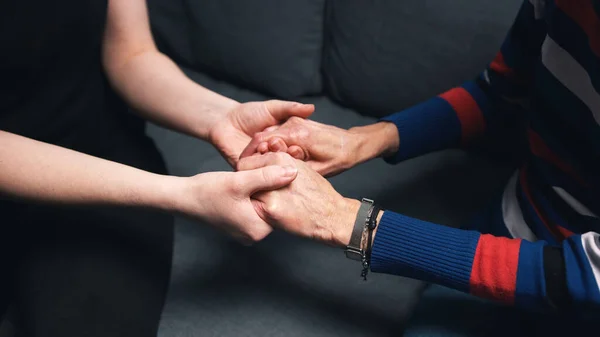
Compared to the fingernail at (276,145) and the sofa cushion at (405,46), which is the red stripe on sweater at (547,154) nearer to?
the sofa cushion at (405,46)

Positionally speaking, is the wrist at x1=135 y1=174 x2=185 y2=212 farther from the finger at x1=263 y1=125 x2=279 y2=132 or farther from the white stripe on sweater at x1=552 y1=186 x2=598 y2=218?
the white stripe on sweater at x1=552 y1=186 x2=598 y2=218

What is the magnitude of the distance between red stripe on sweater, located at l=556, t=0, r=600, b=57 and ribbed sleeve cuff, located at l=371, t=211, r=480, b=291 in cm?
31

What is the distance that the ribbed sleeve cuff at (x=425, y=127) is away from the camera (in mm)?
1023

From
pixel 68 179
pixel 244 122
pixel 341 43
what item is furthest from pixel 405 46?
pixel 68 179

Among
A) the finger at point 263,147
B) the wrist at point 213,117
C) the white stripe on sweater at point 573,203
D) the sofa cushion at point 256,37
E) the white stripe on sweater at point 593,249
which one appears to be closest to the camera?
the white stripe on sweater at point 593,249

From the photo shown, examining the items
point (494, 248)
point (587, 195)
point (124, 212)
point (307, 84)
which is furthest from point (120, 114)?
point (587, 195)

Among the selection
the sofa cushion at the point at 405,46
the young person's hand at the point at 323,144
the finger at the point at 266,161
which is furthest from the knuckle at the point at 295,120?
the sofa cushion at the point at 405,46

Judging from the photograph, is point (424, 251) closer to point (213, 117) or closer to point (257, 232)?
point (257, 232)

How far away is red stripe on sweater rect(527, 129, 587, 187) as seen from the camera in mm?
828

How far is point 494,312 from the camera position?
91 cm

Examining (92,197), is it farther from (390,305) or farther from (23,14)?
(390,305)

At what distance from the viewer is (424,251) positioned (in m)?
0.81

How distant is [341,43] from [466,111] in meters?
0.40

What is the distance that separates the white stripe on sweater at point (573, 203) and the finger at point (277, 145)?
1.44 ft
